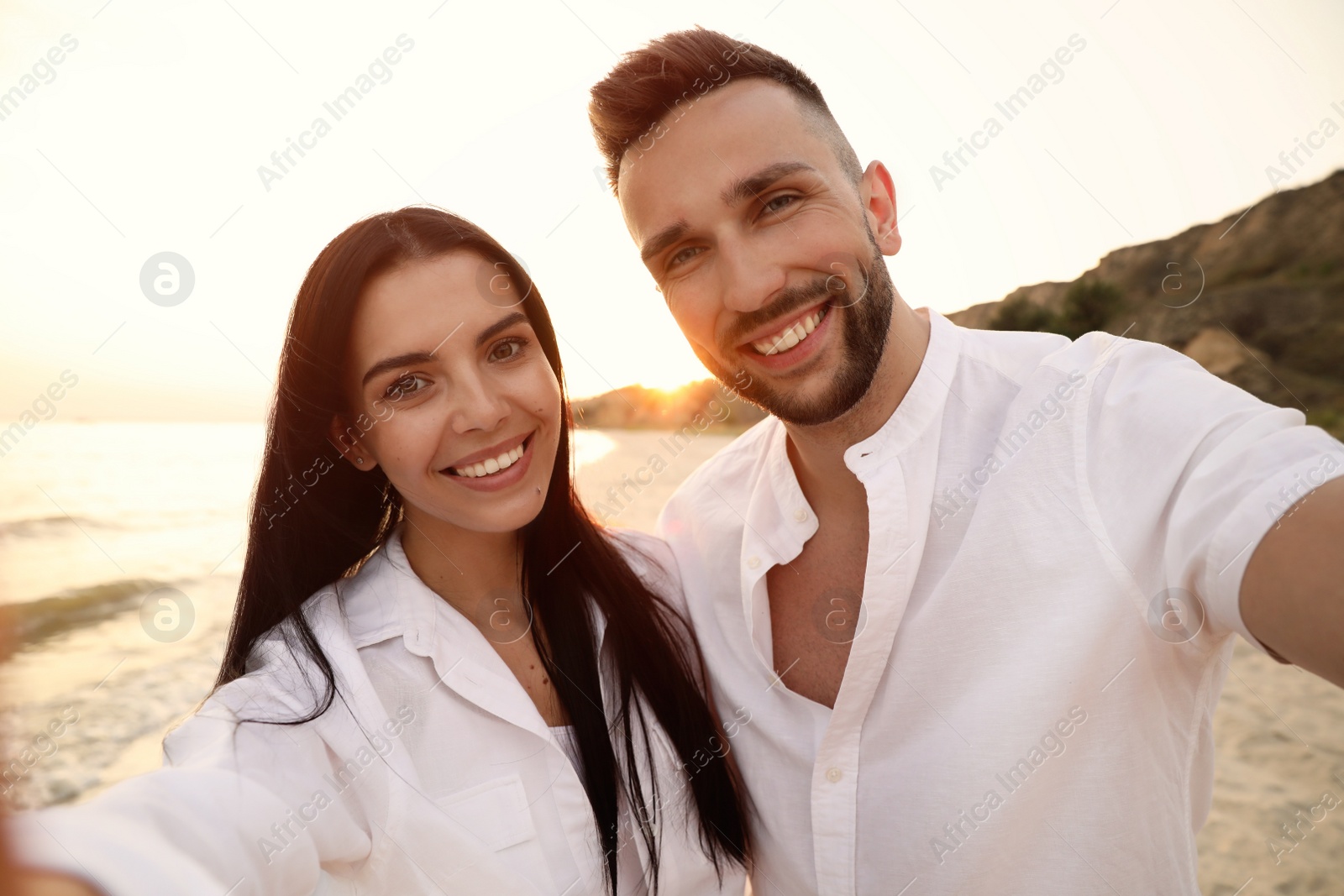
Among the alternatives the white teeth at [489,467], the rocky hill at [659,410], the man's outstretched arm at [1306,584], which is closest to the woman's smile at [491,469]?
→ the white teeth at [489,467]

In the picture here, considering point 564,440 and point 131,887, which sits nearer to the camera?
point 131,887

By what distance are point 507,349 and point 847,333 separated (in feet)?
3.90

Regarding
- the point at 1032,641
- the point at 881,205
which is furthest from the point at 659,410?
the point at 1032,641

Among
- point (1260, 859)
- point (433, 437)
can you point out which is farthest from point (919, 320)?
point (1260, 859)

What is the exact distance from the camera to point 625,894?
2.22 m

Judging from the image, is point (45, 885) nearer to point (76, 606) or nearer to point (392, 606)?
point (392, 606)

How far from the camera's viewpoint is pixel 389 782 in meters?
1.93

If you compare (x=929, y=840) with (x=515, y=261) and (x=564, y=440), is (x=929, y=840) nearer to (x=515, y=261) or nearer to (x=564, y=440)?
(x=564, y=440)

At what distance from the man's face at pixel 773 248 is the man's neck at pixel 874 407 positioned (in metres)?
0.05

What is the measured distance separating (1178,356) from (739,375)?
48.7 inches

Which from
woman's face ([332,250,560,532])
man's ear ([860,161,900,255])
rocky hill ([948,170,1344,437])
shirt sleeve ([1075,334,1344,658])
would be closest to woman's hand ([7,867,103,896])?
woman's face ([332,250,560,532])

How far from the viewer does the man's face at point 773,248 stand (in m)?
2.38

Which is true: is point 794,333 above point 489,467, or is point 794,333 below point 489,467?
below

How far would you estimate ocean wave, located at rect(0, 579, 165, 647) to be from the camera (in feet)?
35.1
